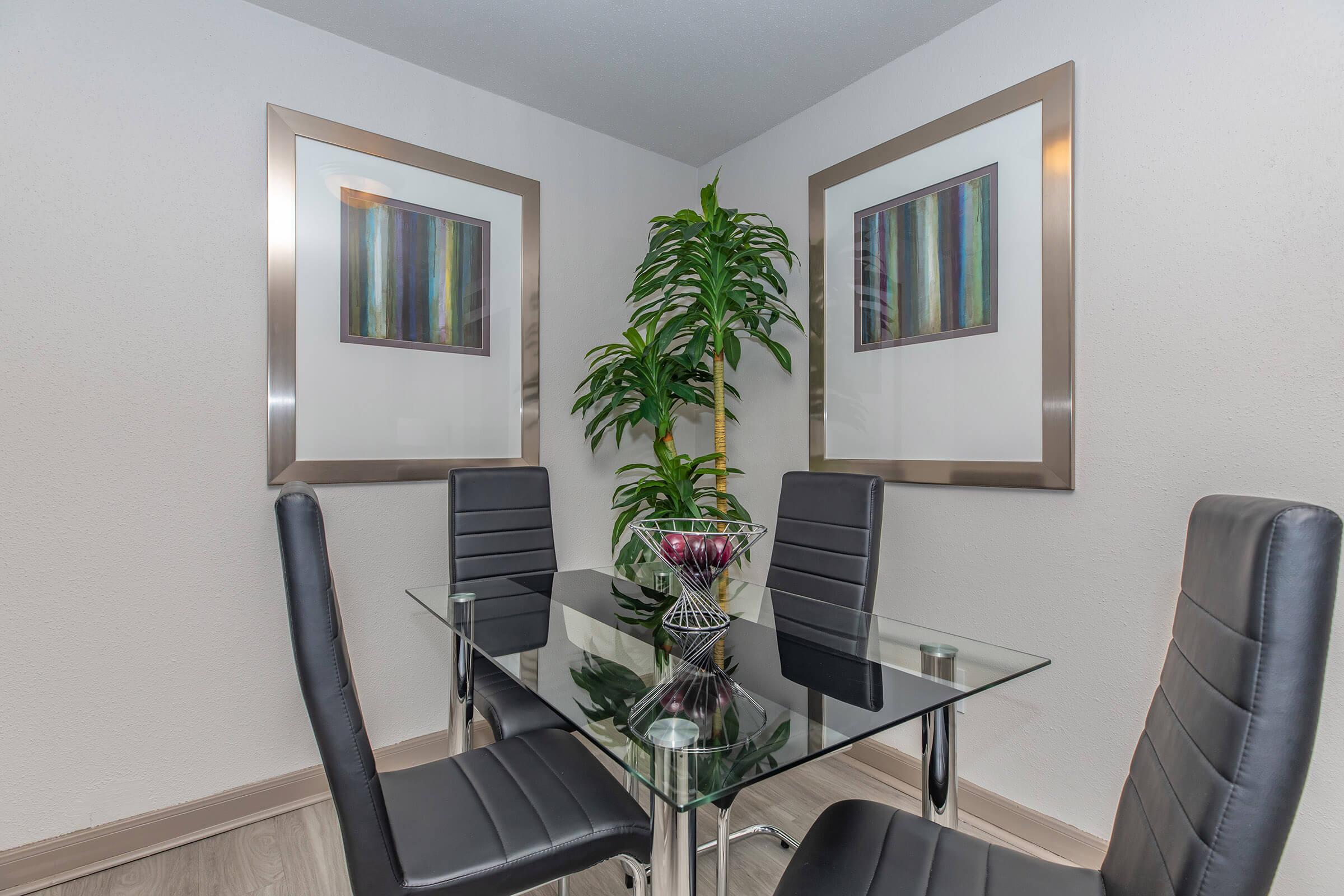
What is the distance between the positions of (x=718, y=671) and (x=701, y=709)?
21 centimetres

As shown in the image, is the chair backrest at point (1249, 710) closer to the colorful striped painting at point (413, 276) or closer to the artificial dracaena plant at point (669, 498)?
the artificial dracaena plant at point (669, 498)

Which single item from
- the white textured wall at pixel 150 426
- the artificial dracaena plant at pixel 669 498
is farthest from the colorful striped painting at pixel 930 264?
the white textured wall at pixel 150 426

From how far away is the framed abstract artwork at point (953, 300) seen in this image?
2.02 metres

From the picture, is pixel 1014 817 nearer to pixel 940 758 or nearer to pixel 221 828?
pixel 940 758

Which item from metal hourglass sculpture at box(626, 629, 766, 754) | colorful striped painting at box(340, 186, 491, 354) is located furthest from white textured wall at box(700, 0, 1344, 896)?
colorful striped painting at box(340, 186, 491, 354)

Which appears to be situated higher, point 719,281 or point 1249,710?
point 719,281

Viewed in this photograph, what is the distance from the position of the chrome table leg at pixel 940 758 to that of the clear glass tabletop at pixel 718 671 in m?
0.01

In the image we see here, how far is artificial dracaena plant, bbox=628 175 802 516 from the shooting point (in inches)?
102

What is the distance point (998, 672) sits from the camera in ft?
4.35

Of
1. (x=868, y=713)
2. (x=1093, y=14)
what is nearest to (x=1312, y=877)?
(x=868, y=713)

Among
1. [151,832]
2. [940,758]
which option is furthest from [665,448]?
[151,832]

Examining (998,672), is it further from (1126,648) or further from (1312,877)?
(1312,877)

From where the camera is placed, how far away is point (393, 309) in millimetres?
2463

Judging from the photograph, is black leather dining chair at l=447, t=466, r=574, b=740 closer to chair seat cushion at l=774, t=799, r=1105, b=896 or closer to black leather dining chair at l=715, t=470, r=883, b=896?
black leather dining chair at l=715, t=470, r=883, b=896
